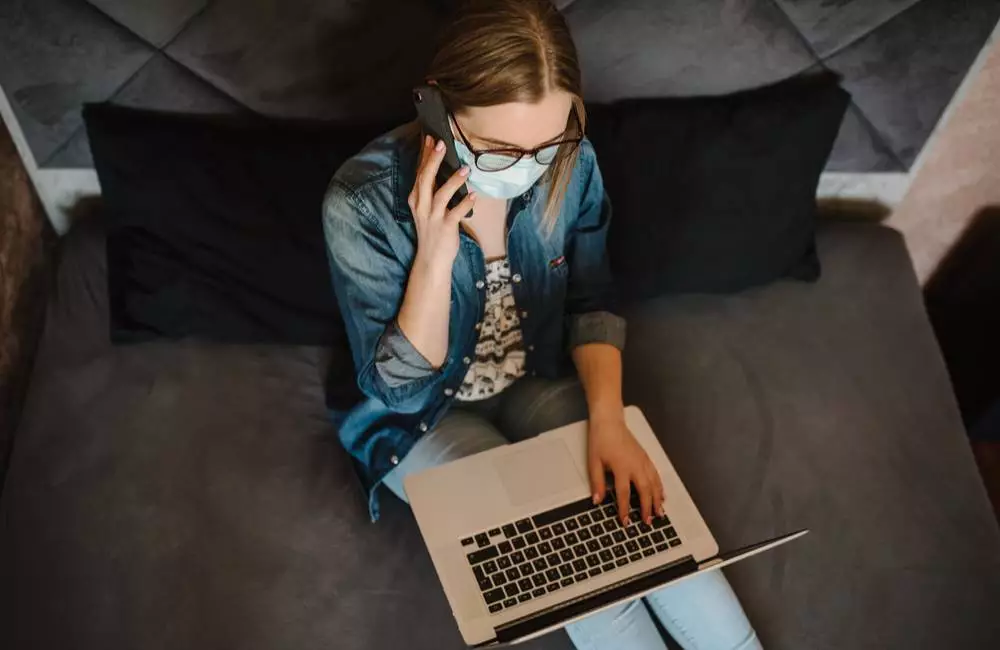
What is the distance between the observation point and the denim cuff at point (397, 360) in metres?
1.02

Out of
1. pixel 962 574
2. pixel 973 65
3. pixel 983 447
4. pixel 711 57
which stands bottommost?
pixel 983 447

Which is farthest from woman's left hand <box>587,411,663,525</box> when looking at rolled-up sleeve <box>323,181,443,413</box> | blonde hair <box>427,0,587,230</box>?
blonde hair <box>427,0,587,230</box>

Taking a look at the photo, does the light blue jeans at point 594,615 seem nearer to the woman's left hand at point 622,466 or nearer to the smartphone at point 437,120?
the woman's left hand at point 622,466

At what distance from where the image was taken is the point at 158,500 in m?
1.17

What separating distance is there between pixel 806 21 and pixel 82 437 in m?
1.27

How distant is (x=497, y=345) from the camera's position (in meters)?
1.18

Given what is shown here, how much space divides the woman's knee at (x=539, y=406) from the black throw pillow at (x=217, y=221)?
32 cm

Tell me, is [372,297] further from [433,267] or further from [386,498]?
[386,498]

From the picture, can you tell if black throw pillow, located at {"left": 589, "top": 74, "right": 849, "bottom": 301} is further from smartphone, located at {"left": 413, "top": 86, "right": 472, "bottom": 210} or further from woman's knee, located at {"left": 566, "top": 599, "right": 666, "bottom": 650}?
woman's knee, located at {"left": 566, "top": 599, "right": 666, "bottom": 650}

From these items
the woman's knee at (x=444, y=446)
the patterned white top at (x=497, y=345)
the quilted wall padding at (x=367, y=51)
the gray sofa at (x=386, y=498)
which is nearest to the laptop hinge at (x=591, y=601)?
the gray sofa at (x=386, y=498)

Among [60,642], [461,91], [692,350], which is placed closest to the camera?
[461,91]

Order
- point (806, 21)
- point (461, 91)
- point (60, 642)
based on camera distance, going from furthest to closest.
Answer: point (806, 21) → point (60, 642) → point (461, 91)

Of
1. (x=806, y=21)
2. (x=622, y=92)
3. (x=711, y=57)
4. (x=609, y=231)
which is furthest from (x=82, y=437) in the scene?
(x=806, y=21)

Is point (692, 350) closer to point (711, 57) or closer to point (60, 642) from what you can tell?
point (711, 57)
